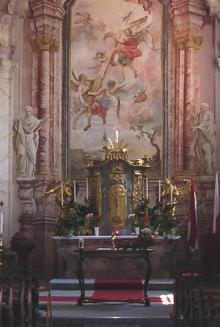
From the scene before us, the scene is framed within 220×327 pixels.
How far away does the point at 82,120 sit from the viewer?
18125 millimetres

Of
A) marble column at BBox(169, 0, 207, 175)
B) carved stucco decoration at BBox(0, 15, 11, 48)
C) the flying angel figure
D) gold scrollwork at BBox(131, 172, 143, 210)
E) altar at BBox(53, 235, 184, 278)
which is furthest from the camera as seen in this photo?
the flying angel figure

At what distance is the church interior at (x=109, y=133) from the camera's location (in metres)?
16.4

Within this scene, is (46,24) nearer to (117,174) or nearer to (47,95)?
(47,95)

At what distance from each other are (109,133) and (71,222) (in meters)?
2.92

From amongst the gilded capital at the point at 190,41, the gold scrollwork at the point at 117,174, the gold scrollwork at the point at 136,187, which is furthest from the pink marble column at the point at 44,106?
the gilded capital at the point at 190,41

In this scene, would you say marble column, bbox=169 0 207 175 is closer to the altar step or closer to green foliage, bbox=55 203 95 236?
green foliage, bbox=55 203 95 236

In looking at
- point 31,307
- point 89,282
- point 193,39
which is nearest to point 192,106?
point 193,39

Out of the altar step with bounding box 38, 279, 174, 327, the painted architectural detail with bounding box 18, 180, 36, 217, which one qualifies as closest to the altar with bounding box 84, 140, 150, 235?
the painted architectural detail with bounding box 18, 180, 36, 217

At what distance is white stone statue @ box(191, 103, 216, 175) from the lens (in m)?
17.4

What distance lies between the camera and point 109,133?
712 inches

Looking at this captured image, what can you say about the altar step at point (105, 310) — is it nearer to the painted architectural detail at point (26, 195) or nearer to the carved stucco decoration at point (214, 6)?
the painted architectural detail at point (26, 195)

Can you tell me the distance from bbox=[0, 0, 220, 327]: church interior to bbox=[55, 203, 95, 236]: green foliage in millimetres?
26

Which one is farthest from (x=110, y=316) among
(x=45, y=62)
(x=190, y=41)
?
(x=190, y=41)

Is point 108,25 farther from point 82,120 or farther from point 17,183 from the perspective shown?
point 17,183
